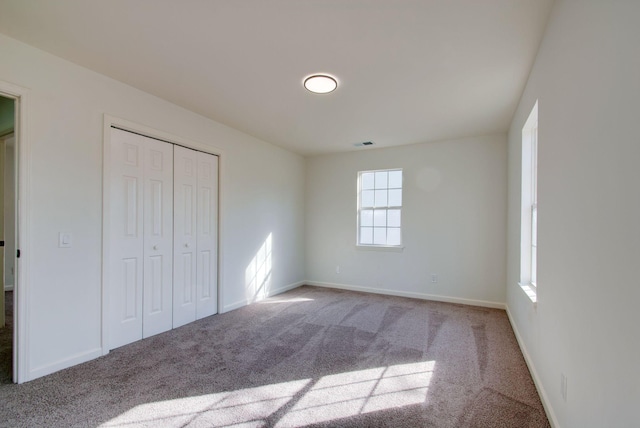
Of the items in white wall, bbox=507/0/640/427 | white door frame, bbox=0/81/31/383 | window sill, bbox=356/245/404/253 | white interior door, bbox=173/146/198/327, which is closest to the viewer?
white wall, bbox=507/0/640/427

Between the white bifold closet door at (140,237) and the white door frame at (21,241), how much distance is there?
614 millimetres

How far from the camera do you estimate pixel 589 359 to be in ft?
4.24

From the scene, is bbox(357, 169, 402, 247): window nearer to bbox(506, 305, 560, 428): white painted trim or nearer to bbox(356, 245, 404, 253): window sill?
bbox(356, 245, 404, 253): window sill

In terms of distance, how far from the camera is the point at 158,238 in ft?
10.6

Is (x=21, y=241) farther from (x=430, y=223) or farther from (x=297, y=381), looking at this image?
(x=430, y=223)

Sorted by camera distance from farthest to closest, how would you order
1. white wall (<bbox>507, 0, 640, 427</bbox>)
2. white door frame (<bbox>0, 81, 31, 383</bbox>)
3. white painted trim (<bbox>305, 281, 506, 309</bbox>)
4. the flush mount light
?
white painted trim (<bbox>305, 281, 506, 309</bbox>)
the flush mount light
white door frame (<bbox>0, 81, 31, 383</bbox>)
white wall (<bbox>507, 0, 640, 427</bbox>)

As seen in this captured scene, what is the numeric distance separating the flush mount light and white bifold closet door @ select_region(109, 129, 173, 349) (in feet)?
5.78

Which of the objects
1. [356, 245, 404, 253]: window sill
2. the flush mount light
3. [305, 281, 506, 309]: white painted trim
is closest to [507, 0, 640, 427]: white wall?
the flush mount light

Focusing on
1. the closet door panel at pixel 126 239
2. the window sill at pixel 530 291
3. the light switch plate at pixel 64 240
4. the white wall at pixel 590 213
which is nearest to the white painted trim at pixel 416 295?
the window sill at pixel 530 291

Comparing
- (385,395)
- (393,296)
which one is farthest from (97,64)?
(393,296)

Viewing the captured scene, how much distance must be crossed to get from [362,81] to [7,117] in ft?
13.4

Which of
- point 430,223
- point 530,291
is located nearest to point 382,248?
point 430,223

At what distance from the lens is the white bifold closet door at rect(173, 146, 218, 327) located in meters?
3.46

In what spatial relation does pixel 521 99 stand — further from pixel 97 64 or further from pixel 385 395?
pixel 97 64
